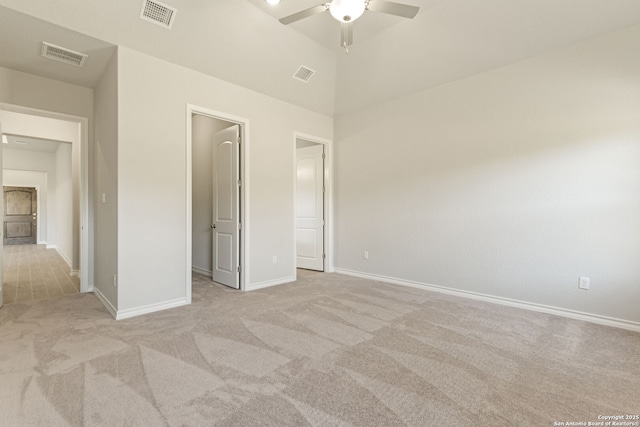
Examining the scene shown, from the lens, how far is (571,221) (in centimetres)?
305

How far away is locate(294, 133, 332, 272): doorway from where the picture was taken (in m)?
5.25

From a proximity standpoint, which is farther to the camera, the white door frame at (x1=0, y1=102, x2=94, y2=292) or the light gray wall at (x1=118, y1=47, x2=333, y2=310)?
the white door frame at (x1=0, y1=102, x2=94, y2=292)

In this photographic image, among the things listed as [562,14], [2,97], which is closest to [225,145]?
[2,97]

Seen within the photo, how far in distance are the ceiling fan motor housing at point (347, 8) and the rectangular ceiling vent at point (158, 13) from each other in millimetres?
1692

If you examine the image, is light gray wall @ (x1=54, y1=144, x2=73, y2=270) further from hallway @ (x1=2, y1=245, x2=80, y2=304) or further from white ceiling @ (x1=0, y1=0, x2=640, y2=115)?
white ceiling @ (x1=0, y1=0, x2=640, y2=115)

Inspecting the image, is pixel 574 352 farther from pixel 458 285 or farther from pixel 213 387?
pixel 213 387

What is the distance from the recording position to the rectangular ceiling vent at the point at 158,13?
8.93 ft

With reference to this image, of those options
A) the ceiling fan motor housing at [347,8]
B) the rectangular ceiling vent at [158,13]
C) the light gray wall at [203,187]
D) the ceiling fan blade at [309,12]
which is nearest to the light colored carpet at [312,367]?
the light gray wall at [203,187]

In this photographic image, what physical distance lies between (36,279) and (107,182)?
9.94ft

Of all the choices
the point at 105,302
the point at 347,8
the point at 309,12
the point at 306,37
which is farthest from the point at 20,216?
the point at 347,8

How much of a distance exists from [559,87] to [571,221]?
1428 millimetres

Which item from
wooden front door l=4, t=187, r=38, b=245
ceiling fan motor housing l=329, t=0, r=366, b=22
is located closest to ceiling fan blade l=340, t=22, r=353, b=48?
ceiling fan motor housing l=329, t=0, r=366, b=22

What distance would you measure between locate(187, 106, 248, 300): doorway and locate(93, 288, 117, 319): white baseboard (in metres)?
0.73

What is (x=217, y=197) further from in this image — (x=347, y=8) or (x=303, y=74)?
(x=347, y=8)
